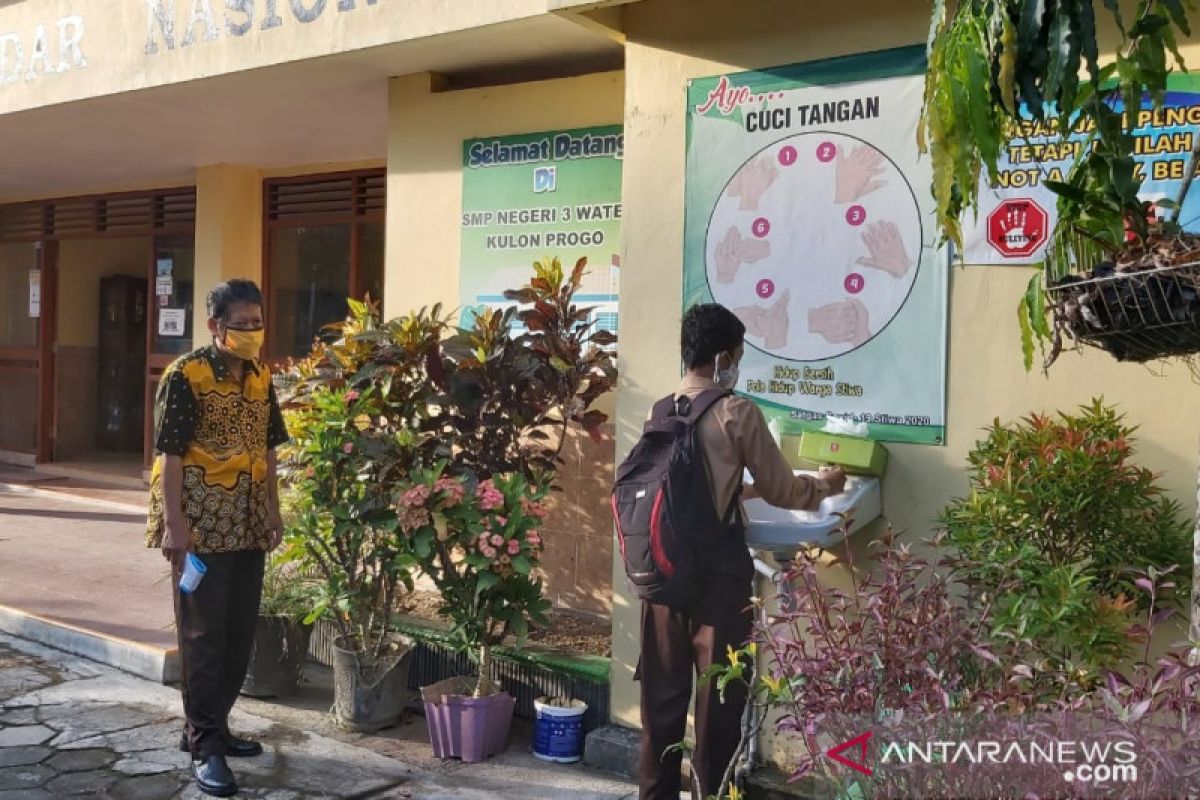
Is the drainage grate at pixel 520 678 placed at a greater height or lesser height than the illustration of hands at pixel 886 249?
lesser

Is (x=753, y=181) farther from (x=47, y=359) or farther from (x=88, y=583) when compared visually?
(x=47, y=359)

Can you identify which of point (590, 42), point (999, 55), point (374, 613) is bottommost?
point (374, 613)


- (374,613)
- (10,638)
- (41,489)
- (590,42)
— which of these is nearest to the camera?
(374,613)

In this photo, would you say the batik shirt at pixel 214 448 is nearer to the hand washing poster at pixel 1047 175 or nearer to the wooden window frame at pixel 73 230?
the hand washing poster at pixel 1047 175

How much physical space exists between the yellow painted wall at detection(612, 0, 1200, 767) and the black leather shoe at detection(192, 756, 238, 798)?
1579mm

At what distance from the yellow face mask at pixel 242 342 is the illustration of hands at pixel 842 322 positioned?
212cm

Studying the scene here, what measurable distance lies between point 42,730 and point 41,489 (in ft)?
21.9

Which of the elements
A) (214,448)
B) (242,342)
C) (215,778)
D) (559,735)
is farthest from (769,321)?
(215,778)

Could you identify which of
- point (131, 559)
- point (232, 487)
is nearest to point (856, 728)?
point (232, 487)

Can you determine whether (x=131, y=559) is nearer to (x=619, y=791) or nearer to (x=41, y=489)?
(x=41, y=489)

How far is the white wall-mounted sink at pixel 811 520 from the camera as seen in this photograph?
3.83 metres

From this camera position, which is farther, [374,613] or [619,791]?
[374,613]

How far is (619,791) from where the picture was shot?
456 centimetres

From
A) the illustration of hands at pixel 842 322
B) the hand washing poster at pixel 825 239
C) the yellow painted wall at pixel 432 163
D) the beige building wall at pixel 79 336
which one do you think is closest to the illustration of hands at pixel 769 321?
the hand washing poster at pixel 825 239
